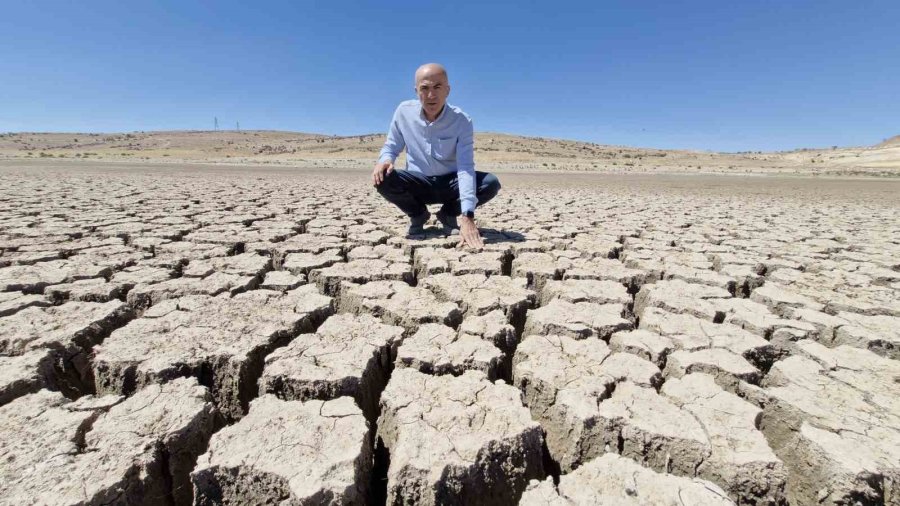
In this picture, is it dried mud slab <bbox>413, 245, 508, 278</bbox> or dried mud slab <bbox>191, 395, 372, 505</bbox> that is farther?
dried mud slab <bbox>413, 245, 508, 278</bbox>

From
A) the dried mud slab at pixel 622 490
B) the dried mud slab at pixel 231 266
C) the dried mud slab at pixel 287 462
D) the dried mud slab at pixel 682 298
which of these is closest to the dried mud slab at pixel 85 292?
the dried mud slab at pixel 231 266

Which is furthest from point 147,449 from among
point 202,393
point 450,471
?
point 450,471

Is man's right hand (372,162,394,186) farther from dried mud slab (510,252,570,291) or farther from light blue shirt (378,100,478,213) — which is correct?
dried mud slab (510,252,570,291)

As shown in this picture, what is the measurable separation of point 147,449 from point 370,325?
0.76 metres

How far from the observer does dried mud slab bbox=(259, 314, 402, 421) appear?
119 centimetres

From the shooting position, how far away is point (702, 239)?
3344mm

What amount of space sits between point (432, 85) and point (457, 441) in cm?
232

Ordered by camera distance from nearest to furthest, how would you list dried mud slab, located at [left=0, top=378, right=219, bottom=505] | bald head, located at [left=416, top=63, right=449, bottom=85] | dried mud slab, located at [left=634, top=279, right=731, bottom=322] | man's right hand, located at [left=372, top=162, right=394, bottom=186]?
dried mud slab, located at [left=0, top=378, right=219, bottom=505], dried mud slab, located at [left=634, top=279, right=731, bottom=322], bald head, located at [left=416, top=63, right=449, bottom=85], man's right hand, located at [left=372, top=162, right=394, bottom=186]

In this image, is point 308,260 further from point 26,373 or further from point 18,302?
point 26,373

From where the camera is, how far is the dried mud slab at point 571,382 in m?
1.07

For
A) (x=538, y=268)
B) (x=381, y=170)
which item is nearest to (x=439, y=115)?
(x=381, y=170)

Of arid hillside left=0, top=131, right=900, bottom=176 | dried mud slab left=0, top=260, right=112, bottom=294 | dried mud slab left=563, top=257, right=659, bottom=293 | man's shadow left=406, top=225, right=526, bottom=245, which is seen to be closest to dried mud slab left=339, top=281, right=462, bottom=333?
dried mud slab left=563, top=257, right=659, bottom=293

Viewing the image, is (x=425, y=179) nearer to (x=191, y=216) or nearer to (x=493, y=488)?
(x=191, y=216)

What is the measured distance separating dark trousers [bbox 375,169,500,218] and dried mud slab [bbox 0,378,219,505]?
223cm
